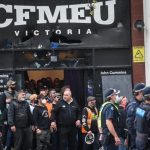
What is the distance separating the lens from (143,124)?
1109 centimetres

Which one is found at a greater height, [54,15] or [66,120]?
[54,15]

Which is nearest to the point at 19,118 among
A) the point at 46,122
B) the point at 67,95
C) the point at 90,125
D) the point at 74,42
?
the point at 46,122

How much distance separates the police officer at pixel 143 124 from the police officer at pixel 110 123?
140 cm

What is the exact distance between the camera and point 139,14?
57.5 feet

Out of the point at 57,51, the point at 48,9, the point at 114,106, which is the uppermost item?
the point at 48,9

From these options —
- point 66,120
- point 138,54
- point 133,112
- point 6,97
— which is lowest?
point 66,120

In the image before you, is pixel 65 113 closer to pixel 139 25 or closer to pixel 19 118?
pixel 19 118

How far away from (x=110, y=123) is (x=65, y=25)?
19.1 feet

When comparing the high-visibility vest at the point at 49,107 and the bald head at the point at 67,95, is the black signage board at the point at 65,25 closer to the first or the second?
the high-visibility vest at the point at 49,107

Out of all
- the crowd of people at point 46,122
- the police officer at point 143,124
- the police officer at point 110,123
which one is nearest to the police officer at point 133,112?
the police officer at point 110,123

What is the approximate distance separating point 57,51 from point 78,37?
77 cm

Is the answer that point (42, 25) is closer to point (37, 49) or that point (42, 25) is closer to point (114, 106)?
point (37, 49)

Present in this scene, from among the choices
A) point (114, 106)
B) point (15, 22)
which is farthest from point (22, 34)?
point (114, 106)

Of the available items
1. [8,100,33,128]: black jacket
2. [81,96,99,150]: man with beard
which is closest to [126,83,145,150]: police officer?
[81,96,99,150]: man with beard
